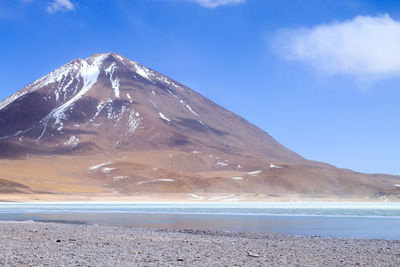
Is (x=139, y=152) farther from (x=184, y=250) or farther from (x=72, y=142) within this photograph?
(x=184, y=250)

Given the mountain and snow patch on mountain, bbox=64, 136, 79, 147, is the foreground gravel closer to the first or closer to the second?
the mountain

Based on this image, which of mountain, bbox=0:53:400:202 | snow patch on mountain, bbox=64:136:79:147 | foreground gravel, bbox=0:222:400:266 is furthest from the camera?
snow patch on mountain, bbox=64:136:79:147

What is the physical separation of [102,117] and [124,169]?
6025 cm

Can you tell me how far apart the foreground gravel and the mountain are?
184 feet

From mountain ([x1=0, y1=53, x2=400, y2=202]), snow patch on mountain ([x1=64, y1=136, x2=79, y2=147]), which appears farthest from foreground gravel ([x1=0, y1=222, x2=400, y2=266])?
snow patch on mountain ([x1=64, y1=136, x2=79, y2=147])

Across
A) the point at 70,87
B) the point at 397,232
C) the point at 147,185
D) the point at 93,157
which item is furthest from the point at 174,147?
the point at 397,232

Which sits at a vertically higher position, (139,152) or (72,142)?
(72,142)

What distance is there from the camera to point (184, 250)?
15.5 m

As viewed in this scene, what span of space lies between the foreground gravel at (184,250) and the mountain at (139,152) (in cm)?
5611

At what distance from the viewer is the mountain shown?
90438 millimetres

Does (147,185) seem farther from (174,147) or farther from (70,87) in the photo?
(70,87)

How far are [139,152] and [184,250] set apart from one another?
415 ft

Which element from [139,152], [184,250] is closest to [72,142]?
[139,152]

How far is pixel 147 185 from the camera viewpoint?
93625 mm
